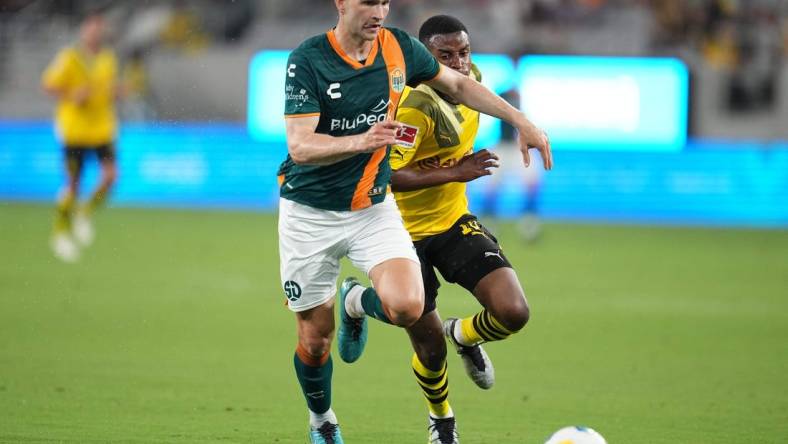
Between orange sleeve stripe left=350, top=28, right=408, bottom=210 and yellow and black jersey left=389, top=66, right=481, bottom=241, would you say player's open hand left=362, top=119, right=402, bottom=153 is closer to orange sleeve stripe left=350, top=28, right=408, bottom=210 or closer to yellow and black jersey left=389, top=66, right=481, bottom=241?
orange sleeve stripe left=350, top=28, right=408, bottom=210

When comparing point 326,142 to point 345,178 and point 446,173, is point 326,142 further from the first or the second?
point 446,173

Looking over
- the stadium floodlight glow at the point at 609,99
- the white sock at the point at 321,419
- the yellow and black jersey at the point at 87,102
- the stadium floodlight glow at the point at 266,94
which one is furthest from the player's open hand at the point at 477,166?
the stadium floodlight glow at the point at 266,94

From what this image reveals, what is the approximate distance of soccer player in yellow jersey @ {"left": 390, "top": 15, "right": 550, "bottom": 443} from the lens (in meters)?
6.49

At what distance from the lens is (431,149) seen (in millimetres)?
6832

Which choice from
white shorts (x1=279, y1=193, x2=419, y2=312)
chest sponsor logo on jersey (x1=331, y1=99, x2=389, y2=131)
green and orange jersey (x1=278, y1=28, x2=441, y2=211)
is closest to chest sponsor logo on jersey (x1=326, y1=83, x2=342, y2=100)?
green and orange jersey (x1=278, y1=28, x2=441, y2=211)

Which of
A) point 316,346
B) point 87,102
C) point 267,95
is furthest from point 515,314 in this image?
point 267,95

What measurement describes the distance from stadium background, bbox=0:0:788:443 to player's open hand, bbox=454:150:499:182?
1.45 metres

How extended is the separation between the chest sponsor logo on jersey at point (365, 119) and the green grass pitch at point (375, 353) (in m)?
1.74

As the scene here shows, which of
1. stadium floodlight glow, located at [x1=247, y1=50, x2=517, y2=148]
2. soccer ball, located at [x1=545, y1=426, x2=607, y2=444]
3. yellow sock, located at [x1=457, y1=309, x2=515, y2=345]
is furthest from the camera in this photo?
stadium floodlight glow, located at [x1=247, y1=50, x2=517, y2=148]

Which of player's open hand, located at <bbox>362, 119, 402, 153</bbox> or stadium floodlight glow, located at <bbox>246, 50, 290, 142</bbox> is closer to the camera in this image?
player's open hand, located at <bbox>362, 119, 402, 153</bbox>

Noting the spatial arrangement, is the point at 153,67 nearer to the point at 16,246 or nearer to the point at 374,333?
the point at 16,246

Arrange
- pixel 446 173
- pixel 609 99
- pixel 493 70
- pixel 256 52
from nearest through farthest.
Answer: pixel 446 173
pixel 493 70
pixel 609 99
pixel 256 52

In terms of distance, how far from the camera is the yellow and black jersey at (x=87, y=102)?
53.2 feet

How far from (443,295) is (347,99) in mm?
6961
